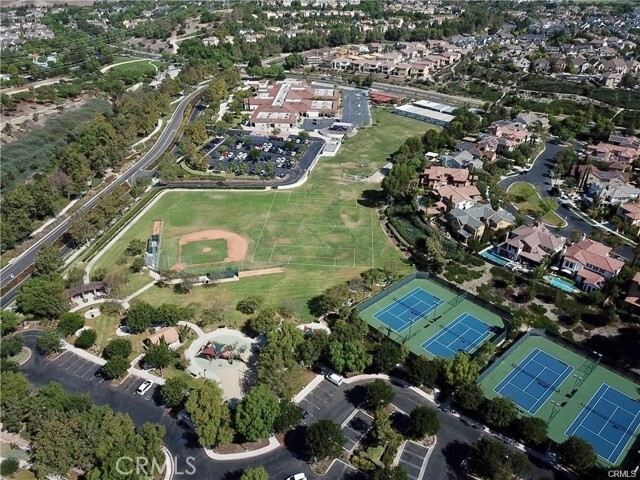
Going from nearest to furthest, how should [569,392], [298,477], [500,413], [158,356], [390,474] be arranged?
[390,474] → [298,477] → [500,413] → [569,392] → [158,356]

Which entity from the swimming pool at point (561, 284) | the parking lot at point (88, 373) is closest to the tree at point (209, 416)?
the parking lot at point (88, 373)

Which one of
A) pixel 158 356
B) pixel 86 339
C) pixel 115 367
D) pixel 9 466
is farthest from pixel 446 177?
pixel 9 466

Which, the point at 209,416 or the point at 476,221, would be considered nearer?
the point at 209,416

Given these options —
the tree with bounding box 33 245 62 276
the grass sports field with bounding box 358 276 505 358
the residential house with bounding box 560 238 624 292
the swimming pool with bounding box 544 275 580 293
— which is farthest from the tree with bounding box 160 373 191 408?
the residential house with bounding box 560 238 624 292

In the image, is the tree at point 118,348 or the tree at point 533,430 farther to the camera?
the tree at point 118,348

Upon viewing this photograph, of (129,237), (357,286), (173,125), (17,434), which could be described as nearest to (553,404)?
(357,286)

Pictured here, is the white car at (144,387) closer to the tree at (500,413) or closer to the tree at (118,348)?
the tree at (118,348)

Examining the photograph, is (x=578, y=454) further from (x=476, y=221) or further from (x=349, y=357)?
(x=476, y=221)
